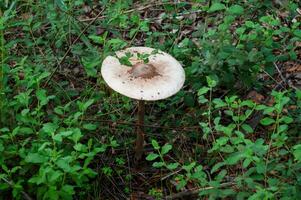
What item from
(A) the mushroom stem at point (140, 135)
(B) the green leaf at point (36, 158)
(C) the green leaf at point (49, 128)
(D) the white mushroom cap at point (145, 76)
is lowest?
(A) the mushroom stem at point (140, 135)

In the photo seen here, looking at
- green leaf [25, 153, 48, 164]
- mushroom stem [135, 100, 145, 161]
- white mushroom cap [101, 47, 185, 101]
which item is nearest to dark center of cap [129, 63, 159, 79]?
white mushroom cap [101, 47, 185, 101]

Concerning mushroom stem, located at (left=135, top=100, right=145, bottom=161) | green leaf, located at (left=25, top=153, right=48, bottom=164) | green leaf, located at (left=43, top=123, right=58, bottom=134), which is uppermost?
green leaf, located at (left=43, top=123, right=58, bottom=134)

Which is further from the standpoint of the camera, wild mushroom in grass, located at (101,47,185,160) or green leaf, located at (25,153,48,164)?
wild mushroom in grass, located at (101,47,185,160)

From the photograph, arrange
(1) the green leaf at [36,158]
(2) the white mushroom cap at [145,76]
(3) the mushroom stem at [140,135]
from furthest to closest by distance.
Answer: (3) the mushroom stem at [140,135], (2) the white mushroom cap at [145,76], (1) the green leaf at [36,158]

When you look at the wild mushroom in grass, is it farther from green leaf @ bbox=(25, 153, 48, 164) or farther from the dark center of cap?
green leaf @ bbox=(25, 153, 48, 164)

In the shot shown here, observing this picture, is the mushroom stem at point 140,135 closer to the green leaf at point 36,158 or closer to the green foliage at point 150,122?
the green foliage at point 150,122

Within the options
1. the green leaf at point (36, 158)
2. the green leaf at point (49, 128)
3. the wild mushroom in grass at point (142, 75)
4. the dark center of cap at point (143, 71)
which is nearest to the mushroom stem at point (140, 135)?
the wild mushroom in grass at point (142, 75)

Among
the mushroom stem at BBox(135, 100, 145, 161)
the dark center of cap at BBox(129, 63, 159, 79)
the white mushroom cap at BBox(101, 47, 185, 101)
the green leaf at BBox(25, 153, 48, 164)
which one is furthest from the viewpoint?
the mushroom stem at BBox(135, 100, 145, 161)

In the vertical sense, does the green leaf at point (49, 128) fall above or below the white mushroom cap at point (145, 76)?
below

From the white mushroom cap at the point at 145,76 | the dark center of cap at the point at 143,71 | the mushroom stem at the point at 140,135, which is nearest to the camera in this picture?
the white mushroom cap at the point at 145,76
